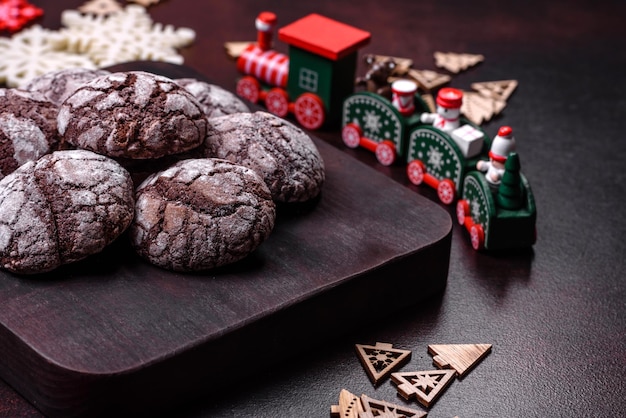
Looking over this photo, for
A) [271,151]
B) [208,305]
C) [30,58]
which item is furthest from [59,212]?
[30,58]

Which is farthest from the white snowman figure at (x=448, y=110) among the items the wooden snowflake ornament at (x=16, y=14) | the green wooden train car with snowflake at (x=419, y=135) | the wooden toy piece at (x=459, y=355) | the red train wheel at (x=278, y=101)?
the wooden snowflake ornament at (x=16, y=14)

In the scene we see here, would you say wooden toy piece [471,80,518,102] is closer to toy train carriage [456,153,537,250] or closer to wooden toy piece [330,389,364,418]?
toy train carriage [456,153,537,250]

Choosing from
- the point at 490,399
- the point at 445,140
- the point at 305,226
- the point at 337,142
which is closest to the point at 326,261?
the point at 305,226

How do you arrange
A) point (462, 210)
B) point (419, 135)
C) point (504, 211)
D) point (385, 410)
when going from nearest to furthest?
point (385, 410) < point (504, 211) < point (462, 210) < point (419, 135)

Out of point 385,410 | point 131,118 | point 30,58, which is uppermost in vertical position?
point 131,118

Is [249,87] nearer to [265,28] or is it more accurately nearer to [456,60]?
[265,28]

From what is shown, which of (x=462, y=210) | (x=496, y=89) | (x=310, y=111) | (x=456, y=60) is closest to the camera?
(x=462, y=210)

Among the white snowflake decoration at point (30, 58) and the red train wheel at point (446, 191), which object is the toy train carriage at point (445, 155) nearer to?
the red train wheel at point (446, 191)
